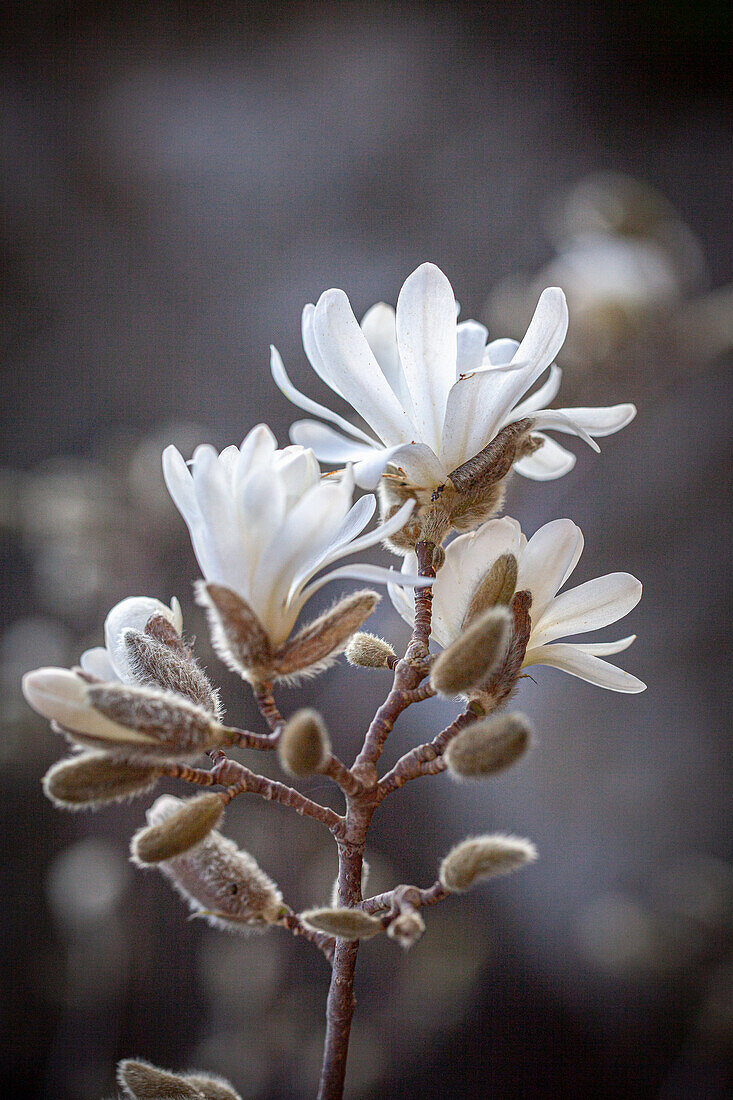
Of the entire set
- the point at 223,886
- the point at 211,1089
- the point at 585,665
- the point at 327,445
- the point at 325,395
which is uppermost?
the point at 325,395

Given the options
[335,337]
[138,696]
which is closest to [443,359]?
[335,337]

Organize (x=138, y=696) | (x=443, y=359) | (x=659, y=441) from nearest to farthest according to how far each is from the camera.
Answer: (x=138, y=696) < (x=443, y=359) < (x=659, y=441)

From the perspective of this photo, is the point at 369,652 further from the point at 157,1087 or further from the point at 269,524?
the point at 157,1087

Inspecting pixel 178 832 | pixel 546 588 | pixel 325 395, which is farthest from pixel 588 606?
pixel 325 395

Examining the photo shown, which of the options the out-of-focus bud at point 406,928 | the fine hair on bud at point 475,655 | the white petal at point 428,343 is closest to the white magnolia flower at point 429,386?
the white petal at point 428,343

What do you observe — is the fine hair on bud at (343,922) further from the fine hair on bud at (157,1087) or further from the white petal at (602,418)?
the white petal at (602,418)

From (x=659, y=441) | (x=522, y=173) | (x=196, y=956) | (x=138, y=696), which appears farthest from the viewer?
(x=522, y=173)

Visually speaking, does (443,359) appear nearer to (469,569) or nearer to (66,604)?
(469,569)
